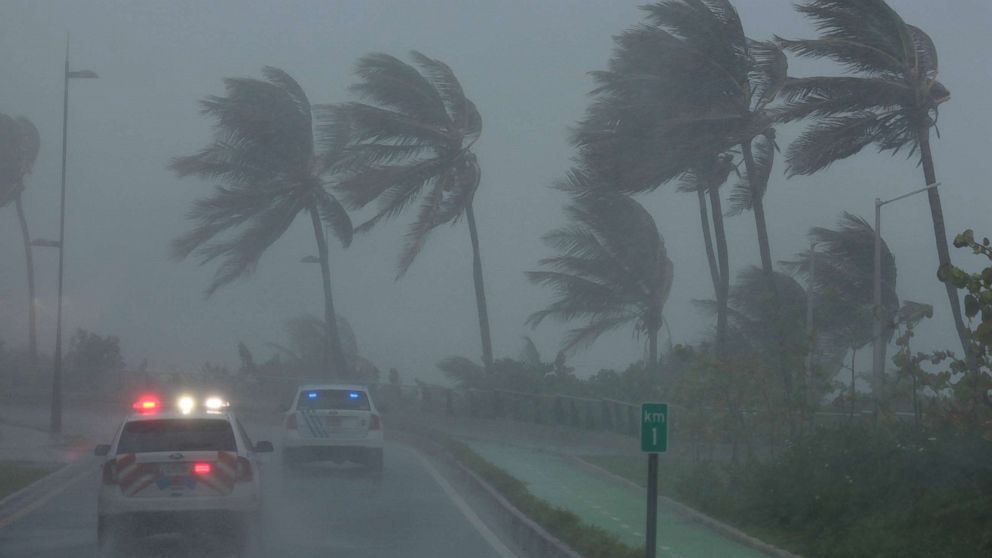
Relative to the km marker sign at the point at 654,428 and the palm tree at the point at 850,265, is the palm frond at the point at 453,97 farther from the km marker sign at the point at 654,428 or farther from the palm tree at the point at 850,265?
the km marker sign at the point at 654,428

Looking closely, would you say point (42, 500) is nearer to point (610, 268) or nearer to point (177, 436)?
point (177, 436)

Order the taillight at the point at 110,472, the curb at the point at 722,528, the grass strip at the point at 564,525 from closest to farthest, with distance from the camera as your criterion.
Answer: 1. the grass strip at the point at 564,525
2. the curb at the point at 722,528
3. the taillight at the point at 110,472

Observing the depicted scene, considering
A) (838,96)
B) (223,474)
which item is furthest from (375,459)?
(838,96)

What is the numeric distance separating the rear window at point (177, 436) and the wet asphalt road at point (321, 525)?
42.0 inches

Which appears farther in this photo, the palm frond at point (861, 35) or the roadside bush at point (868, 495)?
the palm frond at point (861, 35)

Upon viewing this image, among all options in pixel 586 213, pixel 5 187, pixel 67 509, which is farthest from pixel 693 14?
pixel 5 187

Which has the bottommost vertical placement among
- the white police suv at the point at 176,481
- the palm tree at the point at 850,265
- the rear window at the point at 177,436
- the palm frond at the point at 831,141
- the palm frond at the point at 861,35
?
the white police suv at the point at 176,481

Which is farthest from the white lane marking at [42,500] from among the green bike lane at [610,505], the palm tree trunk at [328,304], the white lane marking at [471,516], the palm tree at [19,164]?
the palm tree at [19,164]

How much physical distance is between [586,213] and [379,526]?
2553 cm

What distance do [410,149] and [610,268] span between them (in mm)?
7452

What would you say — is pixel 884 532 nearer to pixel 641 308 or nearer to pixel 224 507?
pixel 224 507

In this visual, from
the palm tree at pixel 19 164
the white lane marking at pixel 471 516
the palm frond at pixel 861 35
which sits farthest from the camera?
the palm tree at pixel 19 164

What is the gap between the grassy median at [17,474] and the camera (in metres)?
18.3

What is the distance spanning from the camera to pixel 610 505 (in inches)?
675
